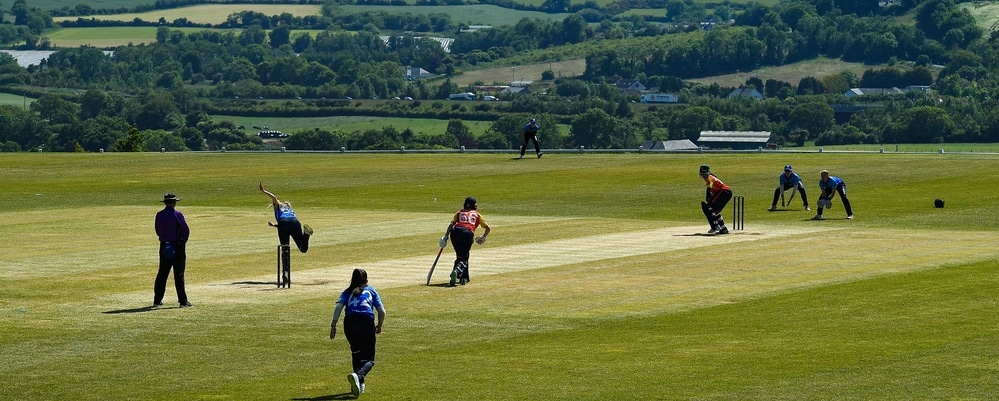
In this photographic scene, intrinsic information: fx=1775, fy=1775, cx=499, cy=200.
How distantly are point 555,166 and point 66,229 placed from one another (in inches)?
1408

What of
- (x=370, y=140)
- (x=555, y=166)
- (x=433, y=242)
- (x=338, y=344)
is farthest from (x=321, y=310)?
(x=370, y=140)

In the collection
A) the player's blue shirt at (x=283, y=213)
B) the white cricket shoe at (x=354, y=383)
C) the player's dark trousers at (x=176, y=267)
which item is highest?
the player's blue shirt at (x=283, y=213)

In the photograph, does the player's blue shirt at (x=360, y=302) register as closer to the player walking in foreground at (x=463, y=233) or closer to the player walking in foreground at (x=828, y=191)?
the player walking in foreground at (x=463, y=233)

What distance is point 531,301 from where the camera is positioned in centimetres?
3569

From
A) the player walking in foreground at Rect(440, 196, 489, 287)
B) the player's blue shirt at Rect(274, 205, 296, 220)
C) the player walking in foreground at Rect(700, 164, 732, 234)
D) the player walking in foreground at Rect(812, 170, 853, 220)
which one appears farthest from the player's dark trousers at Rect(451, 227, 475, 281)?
the player walking in foreground at Rect(812, 170, 853, 220)

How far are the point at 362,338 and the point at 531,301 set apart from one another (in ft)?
34.0

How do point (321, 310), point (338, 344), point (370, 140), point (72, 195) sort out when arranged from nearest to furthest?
point (338, 344) < point (321, 310) < point (72, 195) < point (370, 140)

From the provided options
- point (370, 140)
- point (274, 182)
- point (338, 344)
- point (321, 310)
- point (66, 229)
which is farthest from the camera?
point (370, 140)

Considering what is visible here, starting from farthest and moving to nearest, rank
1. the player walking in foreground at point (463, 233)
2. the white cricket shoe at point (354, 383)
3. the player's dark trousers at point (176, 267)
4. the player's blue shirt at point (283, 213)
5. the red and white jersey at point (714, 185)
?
the red and white jersey at point (714, 185) → the player's blue shirt at point (283, 213) → the player walking in foreground at point (463, 233) → the player's dark trousers at point (176, 267) → the white cricket shoe at point (354, 383)

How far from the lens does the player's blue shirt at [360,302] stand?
25.7 m

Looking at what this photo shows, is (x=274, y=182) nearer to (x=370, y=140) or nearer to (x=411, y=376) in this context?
(x=411, y=376)

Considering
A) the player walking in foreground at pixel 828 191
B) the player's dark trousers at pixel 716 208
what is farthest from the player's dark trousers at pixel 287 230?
the player walking in foreground at pixel 828 191

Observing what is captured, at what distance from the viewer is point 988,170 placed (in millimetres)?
82312

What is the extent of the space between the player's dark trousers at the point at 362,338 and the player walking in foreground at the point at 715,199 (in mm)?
26495
